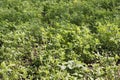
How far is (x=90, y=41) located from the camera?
5.67m

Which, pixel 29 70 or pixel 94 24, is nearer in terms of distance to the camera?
pixel 29 70

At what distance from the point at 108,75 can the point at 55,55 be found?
1056mm

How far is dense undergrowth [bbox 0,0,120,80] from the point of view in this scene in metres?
4.87

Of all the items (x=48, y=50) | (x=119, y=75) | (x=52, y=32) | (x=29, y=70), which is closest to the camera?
(x=119, y=75)

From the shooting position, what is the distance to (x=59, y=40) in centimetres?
570

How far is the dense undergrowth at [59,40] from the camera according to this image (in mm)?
4871

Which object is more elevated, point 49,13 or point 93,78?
point 49,13

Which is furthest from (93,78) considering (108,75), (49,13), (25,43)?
(49,13)

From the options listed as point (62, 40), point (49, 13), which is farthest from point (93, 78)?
point (49, 13)

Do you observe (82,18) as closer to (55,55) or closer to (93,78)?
(55,55)

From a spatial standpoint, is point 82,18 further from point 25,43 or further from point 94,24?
point 25,43

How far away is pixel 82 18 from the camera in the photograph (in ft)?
22.0

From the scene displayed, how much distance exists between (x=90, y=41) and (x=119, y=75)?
114 cm

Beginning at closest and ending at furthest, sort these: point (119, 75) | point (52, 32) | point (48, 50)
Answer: point (119, 75) < point (48, 50) < point (52, 32)
